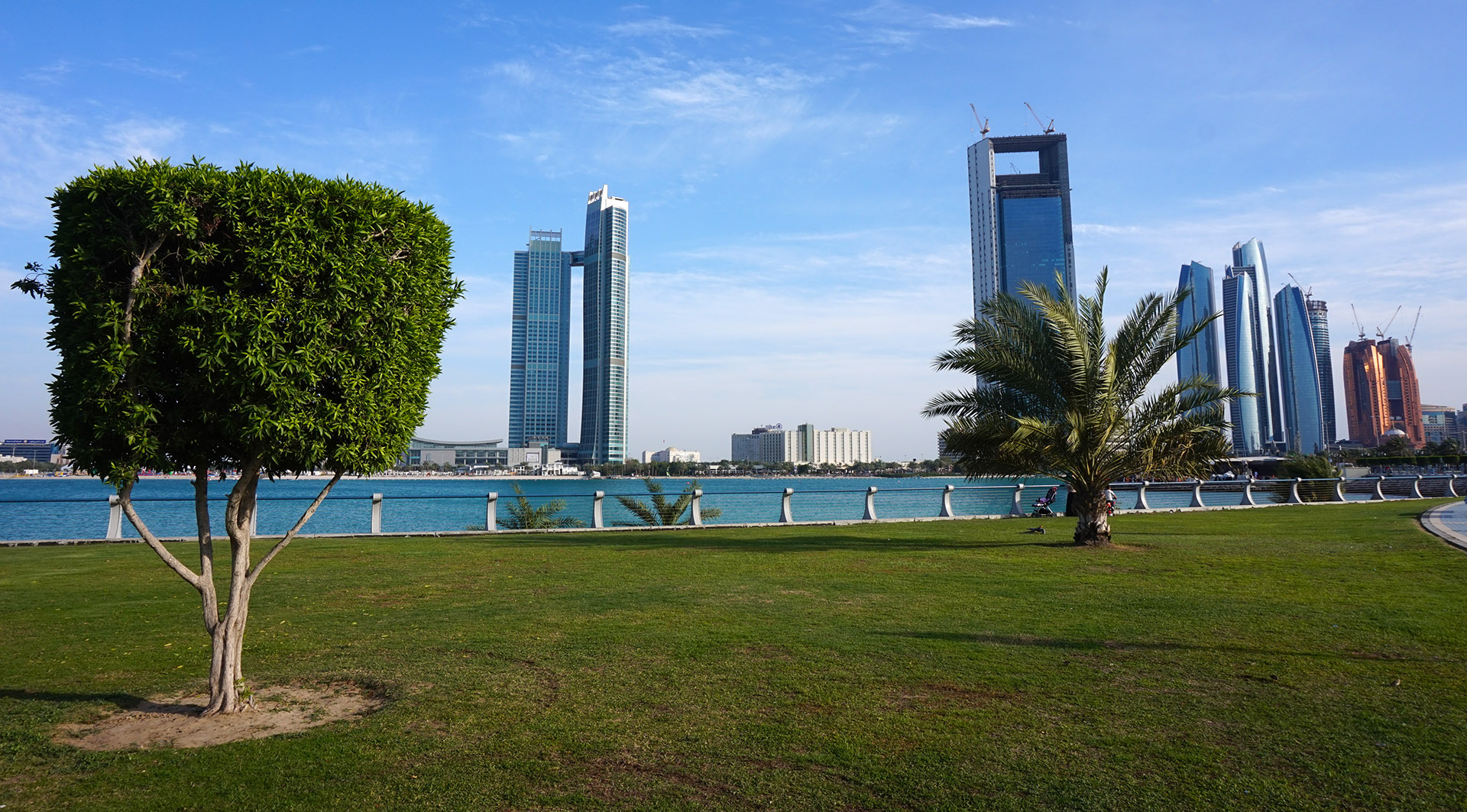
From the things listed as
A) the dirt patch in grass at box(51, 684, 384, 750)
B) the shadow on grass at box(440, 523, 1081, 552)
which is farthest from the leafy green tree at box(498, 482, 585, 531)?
the dirt patch in grass at box(51, 684, 384, 750)

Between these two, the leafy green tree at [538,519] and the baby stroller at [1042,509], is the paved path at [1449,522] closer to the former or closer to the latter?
the baby stroller at [1042,509]

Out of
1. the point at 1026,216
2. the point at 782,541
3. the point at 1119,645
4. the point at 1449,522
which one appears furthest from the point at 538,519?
the point at 1026,216

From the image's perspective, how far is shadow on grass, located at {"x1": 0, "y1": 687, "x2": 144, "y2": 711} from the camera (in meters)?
5.65

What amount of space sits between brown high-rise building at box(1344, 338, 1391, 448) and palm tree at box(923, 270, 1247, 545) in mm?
202453

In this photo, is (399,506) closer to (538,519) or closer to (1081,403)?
(538,519)

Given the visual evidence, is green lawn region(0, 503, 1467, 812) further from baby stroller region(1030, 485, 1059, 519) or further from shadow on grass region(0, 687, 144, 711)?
baby stroller region(1030, 485, 1059, 519)

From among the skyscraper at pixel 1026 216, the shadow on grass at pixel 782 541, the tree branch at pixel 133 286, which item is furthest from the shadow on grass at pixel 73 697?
the skyscraper at pixel 1026 216

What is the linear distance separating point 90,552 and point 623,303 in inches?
7341

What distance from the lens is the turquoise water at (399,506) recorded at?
958 inches

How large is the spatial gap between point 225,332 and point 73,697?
120 inches

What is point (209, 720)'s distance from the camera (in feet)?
17.4

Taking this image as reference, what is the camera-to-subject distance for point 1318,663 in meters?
6.50

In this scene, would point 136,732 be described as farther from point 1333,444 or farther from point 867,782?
point 1333,444

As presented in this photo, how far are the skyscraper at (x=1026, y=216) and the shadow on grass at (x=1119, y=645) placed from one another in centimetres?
18487
